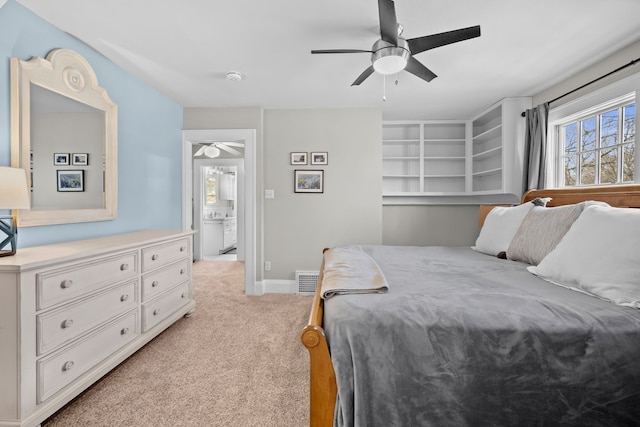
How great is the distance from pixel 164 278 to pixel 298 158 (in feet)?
7.01

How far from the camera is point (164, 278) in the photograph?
2.44 meters

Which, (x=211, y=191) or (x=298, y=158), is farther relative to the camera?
A: (x=211, y=191)

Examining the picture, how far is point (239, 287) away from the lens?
398 centimetres

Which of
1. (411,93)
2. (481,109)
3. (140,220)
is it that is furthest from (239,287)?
(481,109)

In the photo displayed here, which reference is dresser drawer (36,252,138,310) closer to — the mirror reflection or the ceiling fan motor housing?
the mirror reflection

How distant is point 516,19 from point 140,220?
3590 millimetres

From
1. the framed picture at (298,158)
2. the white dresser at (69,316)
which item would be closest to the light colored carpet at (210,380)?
the white dresser at (69,316)

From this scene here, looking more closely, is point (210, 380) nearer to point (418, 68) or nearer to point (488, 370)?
point (488, 370)

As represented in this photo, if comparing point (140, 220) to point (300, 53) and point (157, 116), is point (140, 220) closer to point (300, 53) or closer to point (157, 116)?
point (157, 116)

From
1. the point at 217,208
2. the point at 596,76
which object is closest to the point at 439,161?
the point at 596,76

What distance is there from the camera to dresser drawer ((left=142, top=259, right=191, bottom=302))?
2.21 m

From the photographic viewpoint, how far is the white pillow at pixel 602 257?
47.3 inches

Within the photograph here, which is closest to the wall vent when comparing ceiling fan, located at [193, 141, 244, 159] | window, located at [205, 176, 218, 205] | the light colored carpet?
the light colored carpet

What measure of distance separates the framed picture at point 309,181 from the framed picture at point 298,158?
0.11 metres
